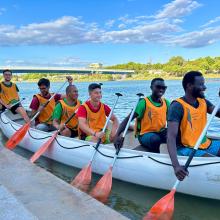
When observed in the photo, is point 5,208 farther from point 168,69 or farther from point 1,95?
point 168,69

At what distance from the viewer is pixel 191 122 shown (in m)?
3.97

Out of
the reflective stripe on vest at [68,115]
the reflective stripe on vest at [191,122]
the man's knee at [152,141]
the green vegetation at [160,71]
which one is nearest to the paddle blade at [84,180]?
the man's knee at [152,141]

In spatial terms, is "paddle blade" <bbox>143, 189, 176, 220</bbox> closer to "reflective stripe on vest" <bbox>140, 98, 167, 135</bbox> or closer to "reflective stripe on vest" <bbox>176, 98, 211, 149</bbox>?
"reflective stripe on vest" <bbox>176, 98, 211, 149</bbox>

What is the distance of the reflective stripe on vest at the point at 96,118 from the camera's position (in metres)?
5.81

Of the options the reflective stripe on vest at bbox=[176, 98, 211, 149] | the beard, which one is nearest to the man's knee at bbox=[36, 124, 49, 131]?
the reflective stripe on vest at bbox=[176, 98, 211, 149]

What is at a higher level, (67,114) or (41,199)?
(41,199)

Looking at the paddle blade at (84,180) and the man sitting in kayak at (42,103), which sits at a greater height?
the man sitting in kayak at (42,103)

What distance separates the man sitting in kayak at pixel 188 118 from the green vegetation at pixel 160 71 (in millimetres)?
50402

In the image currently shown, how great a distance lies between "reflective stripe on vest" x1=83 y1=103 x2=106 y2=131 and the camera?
5.81m

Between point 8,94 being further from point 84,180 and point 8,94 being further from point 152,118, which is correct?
point 152,118

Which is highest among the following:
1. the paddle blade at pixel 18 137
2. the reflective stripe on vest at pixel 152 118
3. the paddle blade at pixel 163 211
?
the reflective stripe on vest at pixel 152 118

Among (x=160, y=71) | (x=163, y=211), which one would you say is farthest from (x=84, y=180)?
(x=160, y=71)

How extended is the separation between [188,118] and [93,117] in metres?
2.29

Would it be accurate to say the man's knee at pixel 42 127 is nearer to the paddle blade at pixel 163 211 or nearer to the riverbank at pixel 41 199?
the riverbank at pixel 41 199
